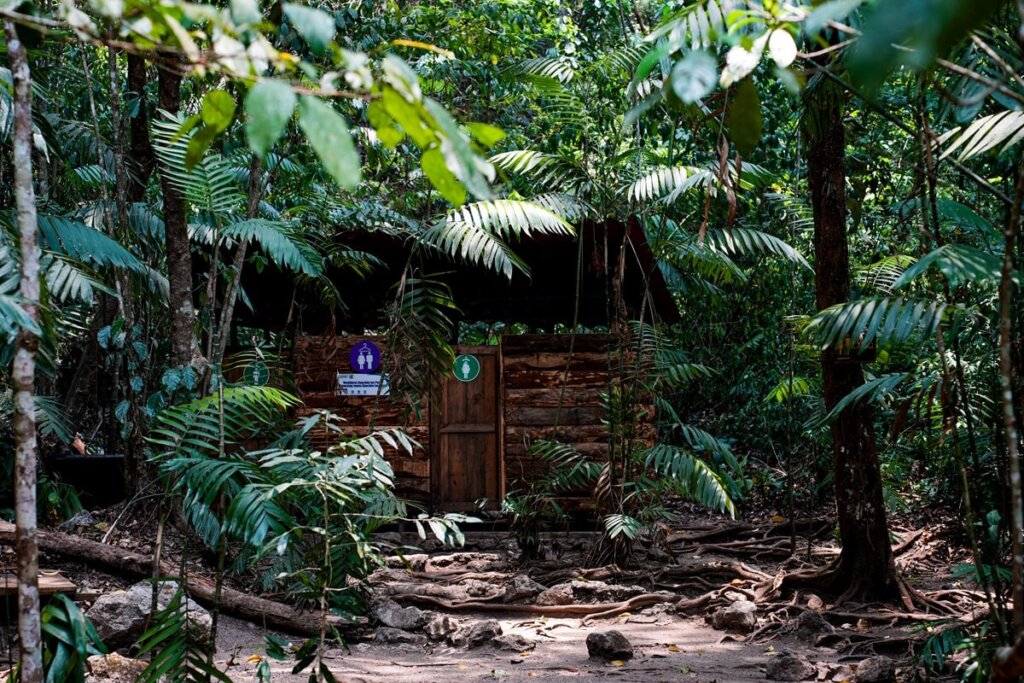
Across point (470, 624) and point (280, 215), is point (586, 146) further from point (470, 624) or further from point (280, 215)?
point (470, 624)

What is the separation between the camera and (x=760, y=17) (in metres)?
1.75

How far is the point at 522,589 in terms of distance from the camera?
6469 millimetres

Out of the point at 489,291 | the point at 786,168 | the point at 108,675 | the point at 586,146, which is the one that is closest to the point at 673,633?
the point at 108,675

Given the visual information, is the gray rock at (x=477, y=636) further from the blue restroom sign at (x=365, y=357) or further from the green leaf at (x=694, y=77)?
the green leaf at (x=694, y=77)

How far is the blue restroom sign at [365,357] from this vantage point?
864cm

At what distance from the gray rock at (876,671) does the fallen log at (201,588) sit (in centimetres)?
276

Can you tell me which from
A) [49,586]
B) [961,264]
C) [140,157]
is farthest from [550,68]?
[49,586]

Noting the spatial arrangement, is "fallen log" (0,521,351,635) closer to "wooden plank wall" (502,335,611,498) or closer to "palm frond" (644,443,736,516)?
"palm frond" (644,443,736,516)

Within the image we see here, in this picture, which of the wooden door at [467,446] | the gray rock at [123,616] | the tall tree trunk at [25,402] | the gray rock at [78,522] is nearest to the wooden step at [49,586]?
the tall tree trunk at [25,402]

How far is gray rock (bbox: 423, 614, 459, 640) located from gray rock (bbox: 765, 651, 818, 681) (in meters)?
1.82

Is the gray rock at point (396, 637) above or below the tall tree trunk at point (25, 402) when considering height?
below

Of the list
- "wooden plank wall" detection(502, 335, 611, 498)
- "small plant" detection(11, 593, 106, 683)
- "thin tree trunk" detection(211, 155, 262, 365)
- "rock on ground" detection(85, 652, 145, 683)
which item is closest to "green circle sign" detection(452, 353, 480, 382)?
"wooden plank wall" detection(502, 335, 611, 498)

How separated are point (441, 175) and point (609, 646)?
4.02 metres

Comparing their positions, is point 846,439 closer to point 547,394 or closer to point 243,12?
point 547,394
